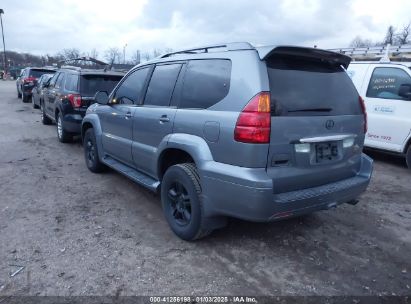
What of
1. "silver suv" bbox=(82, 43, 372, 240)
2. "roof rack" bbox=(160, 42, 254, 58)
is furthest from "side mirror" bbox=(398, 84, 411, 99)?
"roof rack" bbox=(160, 42, 254, 58)

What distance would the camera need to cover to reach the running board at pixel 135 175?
4.05m

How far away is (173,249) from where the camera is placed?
11.4 ft

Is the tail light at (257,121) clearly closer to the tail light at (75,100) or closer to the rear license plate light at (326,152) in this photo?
the rear license plate light at (326,152)

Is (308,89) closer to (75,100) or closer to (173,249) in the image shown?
(173,249)

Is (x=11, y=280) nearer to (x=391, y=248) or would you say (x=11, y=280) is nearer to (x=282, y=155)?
(x=282, y=155)

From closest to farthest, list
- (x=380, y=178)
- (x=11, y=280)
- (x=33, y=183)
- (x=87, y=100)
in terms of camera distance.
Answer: (x=11, y=280) → (x=33, y=183) → (x=380, y=178) → (x=87, y=100)

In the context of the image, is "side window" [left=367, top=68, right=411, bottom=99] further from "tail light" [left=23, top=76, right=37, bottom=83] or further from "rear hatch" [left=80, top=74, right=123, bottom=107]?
"tail light" [left=23, top=76, right=37, bottom=83]

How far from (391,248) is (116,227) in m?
2.96

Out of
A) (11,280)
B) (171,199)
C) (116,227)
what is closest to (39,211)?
(116,227)

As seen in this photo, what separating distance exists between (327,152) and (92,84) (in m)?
5.86

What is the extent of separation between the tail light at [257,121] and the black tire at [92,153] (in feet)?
11.4

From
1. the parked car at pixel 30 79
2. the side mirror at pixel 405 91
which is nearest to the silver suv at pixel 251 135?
the side mirror at pixel 405 91

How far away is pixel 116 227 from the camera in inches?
155

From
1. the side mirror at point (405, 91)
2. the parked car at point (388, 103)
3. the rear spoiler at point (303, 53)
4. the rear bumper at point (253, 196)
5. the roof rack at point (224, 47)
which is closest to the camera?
the rear bumper at point (253, 196)
